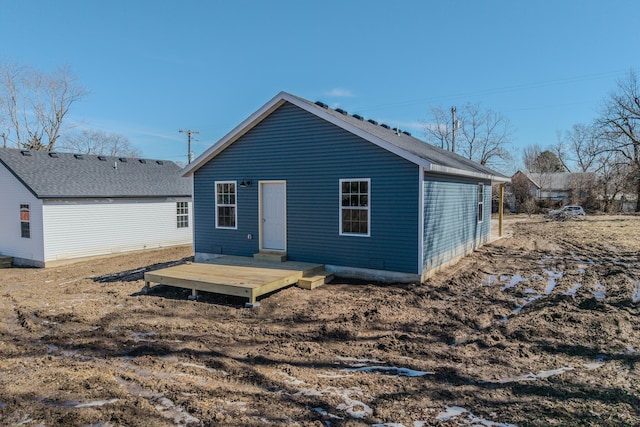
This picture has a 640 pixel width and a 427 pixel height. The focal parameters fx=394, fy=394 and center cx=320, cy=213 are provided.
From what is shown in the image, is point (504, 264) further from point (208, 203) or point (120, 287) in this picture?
point (120, 287)

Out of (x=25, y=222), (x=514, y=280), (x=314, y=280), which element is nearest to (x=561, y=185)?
(x=514, y=280)

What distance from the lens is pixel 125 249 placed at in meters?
16.8

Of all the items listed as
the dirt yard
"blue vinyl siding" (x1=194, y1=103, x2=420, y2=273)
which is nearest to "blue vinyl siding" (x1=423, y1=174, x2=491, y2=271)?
"blue vinyl siding" (x1=194, y1=103, x2=420, y2=273)

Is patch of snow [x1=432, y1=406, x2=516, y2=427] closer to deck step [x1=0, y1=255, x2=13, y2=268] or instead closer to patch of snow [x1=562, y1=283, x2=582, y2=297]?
patch of snow [x1=562, y1=283, x2=582, y2=297]

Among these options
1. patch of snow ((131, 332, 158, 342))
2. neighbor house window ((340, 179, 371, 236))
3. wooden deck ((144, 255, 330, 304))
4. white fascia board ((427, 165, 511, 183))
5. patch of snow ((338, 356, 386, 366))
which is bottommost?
patch of snow ((131, 332, 158, 342))

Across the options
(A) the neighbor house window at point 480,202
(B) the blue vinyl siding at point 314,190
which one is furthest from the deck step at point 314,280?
(A) the neighbor house window at point 480,202

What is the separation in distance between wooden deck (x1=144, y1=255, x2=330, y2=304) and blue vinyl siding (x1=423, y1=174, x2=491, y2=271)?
2760 millimetres

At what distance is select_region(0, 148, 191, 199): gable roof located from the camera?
577 inches

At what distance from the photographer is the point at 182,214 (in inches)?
760

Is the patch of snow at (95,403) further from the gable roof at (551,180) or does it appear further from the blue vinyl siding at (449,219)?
the gable roof at (551,180)

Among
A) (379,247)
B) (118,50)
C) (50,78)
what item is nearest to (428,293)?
(379,247)

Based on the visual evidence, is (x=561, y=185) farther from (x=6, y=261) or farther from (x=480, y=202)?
(x=6, y=261)

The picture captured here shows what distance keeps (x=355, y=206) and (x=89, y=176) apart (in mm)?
12695

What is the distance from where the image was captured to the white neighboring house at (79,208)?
47.2ft
